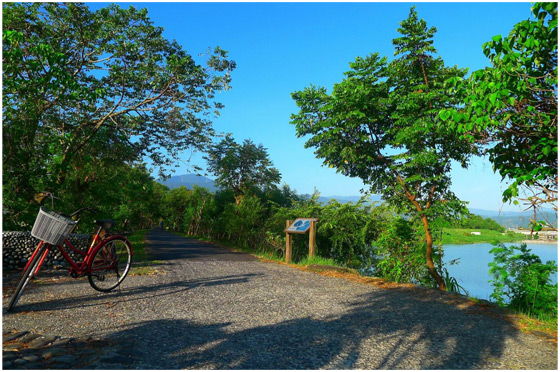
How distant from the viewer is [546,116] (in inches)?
187

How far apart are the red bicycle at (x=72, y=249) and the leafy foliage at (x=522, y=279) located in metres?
6.51

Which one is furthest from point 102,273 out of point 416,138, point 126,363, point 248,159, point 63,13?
point 248,159

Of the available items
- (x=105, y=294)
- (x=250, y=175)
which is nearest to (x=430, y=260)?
(x=105, y=294)

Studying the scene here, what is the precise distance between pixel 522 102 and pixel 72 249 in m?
6.77

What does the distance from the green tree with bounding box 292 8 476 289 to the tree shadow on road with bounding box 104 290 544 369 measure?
5010mm

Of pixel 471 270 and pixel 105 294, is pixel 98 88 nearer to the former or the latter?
pixel 105 294

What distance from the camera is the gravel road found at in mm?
3674

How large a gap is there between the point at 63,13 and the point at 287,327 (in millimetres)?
12727

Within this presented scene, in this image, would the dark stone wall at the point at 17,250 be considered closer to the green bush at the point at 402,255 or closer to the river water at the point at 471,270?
the green bush at the point at 402,255

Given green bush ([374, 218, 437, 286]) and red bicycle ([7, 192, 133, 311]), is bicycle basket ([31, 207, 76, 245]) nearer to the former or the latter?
red bicycle ([7, 192, 133, 311])

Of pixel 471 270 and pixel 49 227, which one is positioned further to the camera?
pixel 471 270

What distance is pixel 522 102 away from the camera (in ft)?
16.6

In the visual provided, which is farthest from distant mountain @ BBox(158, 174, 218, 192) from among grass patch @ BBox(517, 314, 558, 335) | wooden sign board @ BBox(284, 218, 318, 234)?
grass patch @ BBox(517, 314, 558, 335)

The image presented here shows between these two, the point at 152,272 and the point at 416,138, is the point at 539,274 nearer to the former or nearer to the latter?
the point at 416,138
